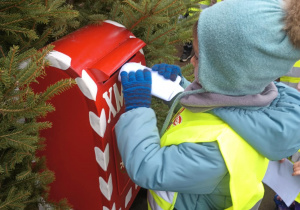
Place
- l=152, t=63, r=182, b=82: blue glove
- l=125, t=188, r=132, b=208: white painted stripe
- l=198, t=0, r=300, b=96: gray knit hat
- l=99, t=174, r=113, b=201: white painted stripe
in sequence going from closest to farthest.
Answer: l=198, t=0, r=300, b=96: gray knit hat, l=152, t=63, r=182, b=82: blue glove, l=99, t=174, r=113, b=201: white painted stripe, l=125, t=188, r=132, b=208: white painted stripe

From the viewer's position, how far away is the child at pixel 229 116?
931 mm

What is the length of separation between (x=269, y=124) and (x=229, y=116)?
5.9 inches

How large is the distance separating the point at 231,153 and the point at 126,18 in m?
1.06

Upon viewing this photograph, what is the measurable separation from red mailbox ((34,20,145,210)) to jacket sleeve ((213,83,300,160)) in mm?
555

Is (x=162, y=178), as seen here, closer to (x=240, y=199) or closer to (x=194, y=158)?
(x=194, y=158)

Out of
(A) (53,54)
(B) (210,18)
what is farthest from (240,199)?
(A) (53,54)

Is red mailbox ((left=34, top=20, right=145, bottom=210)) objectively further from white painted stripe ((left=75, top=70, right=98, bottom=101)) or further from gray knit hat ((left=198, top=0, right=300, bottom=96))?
gray knit hat ((left=198, top=0, right=300, bottom=96))

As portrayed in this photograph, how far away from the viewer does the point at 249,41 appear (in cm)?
93

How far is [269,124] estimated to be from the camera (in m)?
1.04

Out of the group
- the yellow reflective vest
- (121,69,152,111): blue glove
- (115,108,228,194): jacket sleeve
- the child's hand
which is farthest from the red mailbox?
the child's hand

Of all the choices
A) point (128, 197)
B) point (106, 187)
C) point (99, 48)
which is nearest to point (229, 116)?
point (99, 48)

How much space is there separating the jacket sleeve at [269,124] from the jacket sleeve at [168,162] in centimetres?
13

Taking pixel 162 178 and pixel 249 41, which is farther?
pixel 162 178

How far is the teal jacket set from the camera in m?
1.05
